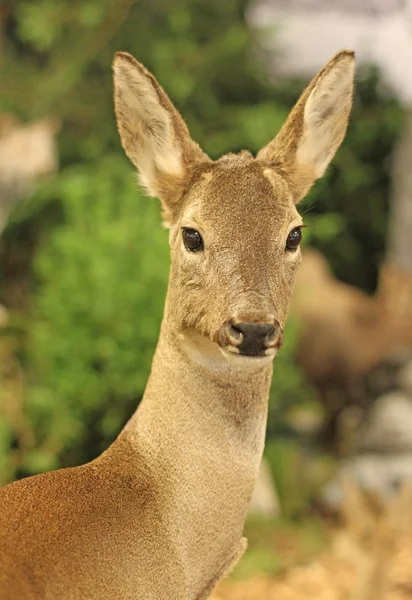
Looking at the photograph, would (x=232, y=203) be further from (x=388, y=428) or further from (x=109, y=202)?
(x=388, y=428)

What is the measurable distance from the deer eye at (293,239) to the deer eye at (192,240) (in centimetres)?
12

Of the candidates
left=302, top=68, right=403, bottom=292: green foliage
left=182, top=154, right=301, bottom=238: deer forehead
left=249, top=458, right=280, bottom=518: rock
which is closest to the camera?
left=182, top=154, right=301, bottom=238: deer forehead

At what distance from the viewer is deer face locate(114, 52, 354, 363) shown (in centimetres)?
113

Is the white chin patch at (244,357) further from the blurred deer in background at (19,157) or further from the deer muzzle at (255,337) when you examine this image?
the blurred deer in background at (19,157)

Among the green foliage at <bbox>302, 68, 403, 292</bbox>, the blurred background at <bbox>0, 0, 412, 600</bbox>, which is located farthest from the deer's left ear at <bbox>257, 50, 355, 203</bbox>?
the green foliage at <bbox>302, 68, 403, 292</bbox>

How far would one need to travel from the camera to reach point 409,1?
349 cm

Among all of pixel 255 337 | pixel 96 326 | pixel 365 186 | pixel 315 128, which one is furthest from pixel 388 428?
pixel 255 337

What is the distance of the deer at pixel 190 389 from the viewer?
1.09 metres

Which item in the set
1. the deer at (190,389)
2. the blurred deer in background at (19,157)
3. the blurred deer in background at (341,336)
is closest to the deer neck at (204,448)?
the deer at (190,389)

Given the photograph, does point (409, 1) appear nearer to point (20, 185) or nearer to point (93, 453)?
point (93, 453)

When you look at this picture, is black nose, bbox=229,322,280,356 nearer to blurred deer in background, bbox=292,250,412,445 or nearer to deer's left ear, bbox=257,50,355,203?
deer's left ear, bbox=257,50,355,203

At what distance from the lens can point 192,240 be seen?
1229mm

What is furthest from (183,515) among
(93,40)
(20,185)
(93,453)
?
(20,185)

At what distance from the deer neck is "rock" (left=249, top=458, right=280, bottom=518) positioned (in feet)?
7.87
